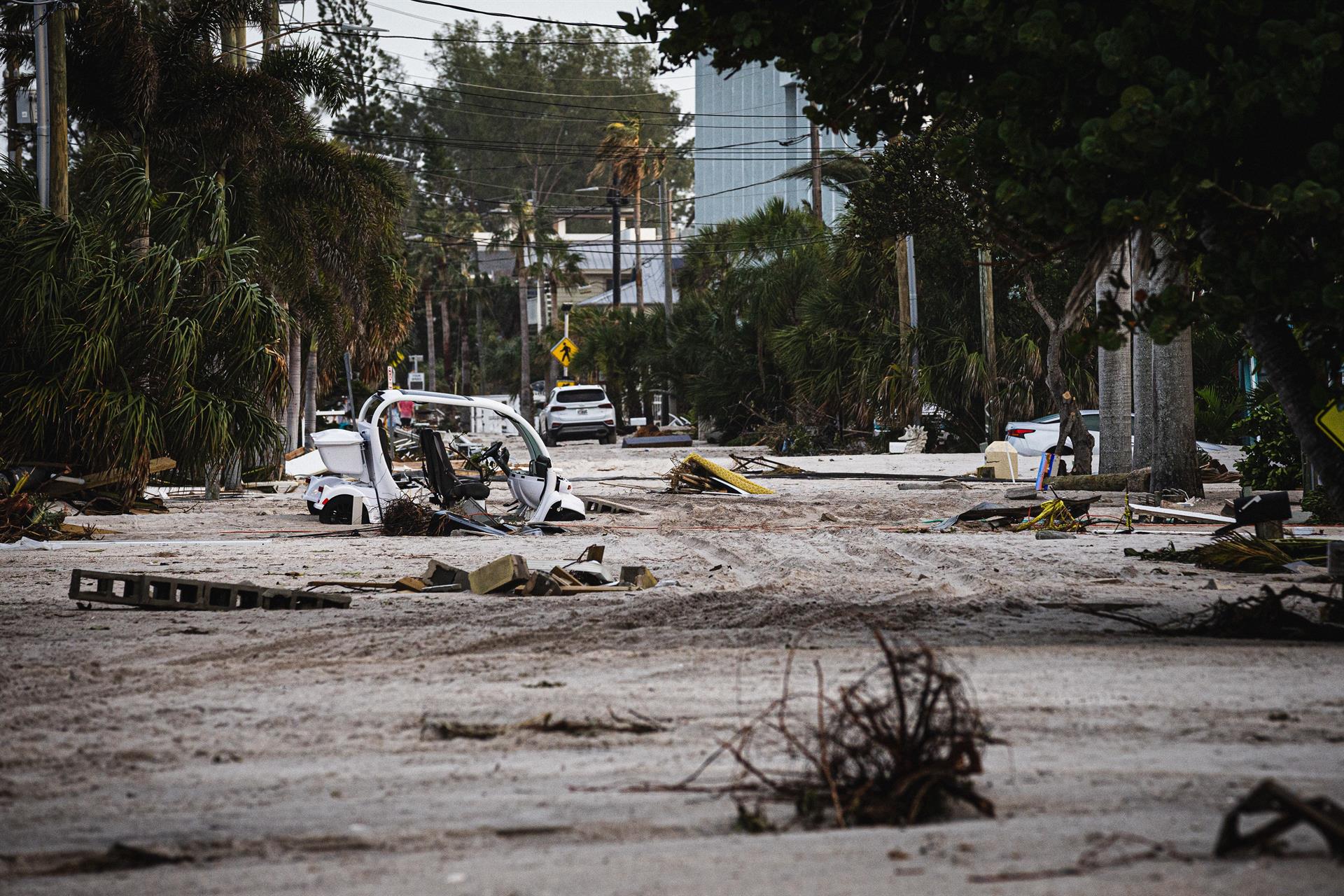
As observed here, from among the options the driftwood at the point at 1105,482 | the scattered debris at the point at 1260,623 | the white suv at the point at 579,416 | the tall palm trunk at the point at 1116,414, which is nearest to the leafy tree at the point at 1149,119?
the scattered debris at the point at 1260,623

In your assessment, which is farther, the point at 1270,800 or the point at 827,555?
the point at 827,555

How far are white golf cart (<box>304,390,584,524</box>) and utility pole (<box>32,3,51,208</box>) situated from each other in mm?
6895

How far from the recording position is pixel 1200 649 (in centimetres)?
705

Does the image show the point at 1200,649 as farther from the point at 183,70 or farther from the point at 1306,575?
the point at 183,70

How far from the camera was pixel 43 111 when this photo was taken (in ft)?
63.1

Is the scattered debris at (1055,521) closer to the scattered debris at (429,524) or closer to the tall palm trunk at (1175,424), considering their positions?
the tall palm trunk at (1175,424)

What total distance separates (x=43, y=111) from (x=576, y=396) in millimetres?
23997

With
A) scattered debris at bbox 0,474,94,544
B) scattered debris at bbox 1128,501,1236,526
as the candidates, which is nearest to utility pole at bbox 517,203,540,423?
scattered debris at bbox 0,474,94,544

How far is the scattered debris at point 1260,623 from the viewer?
7.42 metres

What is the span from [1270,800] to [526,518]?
12.2 m

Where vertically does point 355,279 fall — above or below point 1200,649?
above

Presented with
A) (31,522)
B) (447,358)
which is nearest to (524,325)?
(447,358)

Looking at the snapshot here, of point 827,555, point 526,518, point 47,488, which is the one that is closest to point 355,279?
point 47,488

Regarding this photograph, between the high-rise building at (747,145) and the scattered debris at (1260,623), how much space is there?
166ft
